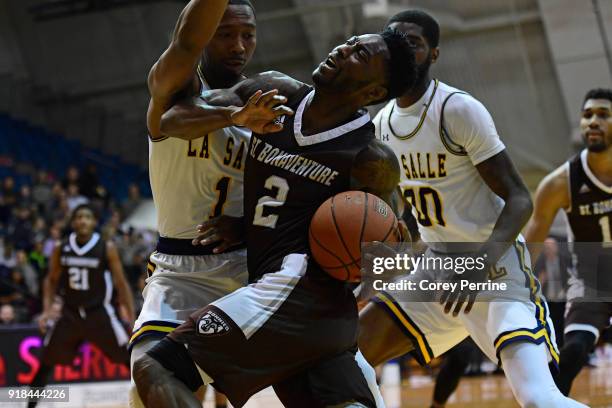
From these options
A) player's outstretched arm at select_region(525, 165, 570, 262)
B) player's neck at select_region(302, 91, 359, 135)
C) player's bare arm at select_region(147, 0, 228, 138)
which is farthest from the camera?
player's outstretched arm at select_region(525, 165, 570, 262)

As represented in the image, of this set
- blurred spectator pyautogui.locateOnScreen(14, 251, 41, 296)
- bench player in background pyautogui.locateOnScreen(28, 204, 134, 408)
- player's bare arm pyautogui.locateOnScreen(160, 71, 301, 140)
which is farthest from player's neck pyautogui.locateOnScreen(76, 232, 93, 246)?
player's bare arm pyautogui.locateOnScreen(160, 71, 301, 140)

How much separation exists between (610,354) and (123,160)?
1317cm

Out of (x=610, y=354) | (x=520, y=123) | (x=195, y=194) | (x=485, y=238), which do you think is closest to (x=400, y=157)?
(x=485, y=238)

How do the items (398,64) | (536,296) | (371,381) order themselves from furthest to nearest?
(536,296), (371,381), (398,64)

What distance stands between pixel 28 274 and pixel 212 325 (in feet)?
35.6

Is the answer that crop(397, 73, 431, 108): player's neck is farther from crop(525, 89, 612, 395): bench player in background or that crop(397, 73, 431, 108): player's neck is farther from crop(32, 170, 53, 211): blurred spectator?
crop(32, 170, 53, 211): blurred spectator

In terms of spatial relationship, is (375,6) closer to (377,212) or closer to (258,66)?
(258,66)

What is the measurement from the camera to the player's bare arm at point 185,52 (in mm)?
3727

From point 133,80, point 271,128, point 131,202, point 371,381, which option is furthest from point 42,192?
point 271,128

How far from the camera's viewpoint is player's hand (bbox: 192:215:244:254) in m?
4.17

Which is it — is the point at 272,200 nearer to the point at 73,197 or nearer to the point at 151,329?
the point at 151,329

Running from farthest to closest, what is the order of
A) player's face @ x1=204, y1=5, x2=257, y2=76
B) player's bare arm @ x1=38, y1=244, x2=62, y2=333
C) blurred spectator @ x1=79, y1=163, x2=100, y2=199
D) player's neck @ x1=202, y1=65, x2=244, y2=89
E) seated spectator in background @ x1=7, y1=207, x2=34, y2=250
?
blurred spectator @ x1=79, y1=163, x2=100, y2=199, seated spectator in background @ x1=7, y1=207, x2=34, y2=250, player's bare arm @ x1=38, y1=244, x2=62, y2=333, player's neck @ x1=202, y1=65, x2=244, y2=89, player's face @ x1=204, y1=5, x2=257, y2=76

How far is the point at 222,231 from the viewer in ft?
13.7

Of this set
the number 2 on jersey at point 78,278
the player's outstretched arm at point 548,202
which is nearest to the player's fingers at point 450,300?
the player's outstretched arm at point 548,202
